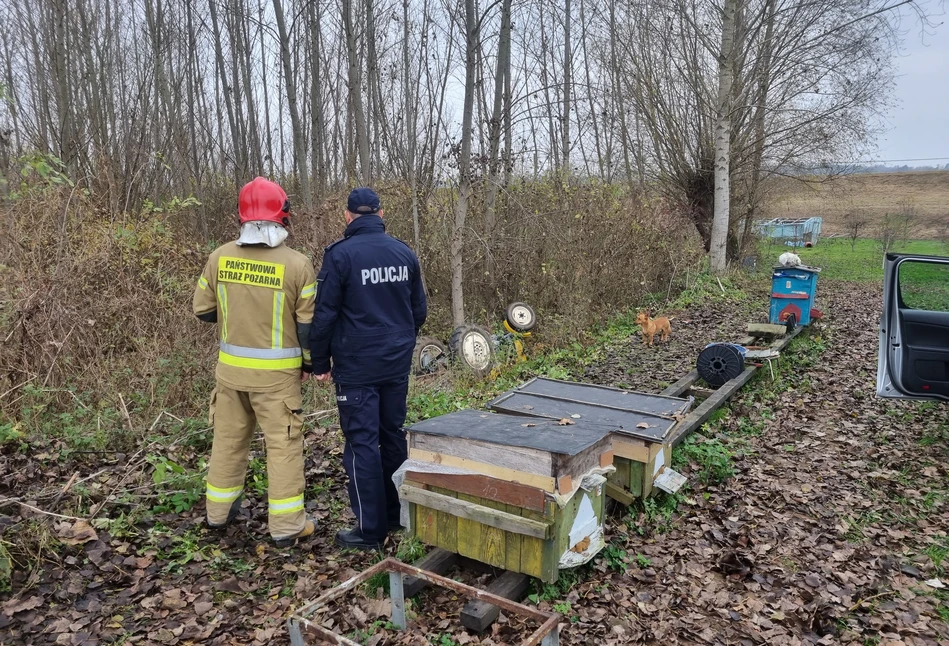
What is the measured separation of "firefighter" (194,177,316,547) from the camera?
3891mm

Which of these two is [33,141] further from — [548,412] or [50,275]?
[548,412]

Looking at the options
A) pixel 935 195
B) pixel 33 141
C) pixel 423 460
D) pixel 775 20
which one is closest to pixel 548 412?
pixel 423 460

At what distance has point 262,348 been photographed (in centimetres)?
393

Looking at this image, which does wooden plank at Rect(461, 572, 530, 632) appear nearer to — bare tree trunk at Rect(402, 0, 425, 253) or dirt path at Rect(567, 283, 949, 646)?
dirt path at Rect(567, 283, 949, 646)

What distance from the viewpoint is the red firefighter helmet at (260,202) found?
3850mm

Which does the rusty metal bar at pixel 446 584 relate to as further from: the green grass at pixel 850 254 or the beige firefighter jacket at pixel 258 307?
the green grass at pixel 850 254

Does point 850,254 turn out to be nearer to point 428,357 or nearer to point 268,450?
point 428,357

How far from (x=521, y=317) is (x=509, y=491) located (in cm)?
748

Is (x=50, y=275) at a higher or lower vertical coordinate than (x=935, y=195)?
lower

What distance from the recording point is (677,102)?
17531mm

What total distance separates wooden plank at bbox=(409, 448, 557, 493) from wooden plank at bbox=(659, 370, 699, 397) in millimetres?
3693

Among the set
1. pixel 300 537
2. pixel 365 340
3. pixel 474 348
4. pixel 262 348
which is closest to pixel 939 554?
pixel 365 340

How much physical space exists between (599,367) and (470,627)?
231 inches

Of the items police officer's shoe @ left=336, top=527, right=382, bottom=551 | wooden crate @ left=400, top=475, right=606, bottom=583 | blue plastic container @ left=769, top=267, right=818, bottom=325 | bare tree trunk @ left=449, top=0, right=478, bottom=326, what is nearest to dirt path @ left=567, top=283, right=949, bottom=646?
wooden crate @ left=400, top=475, right=606, bottom=583
